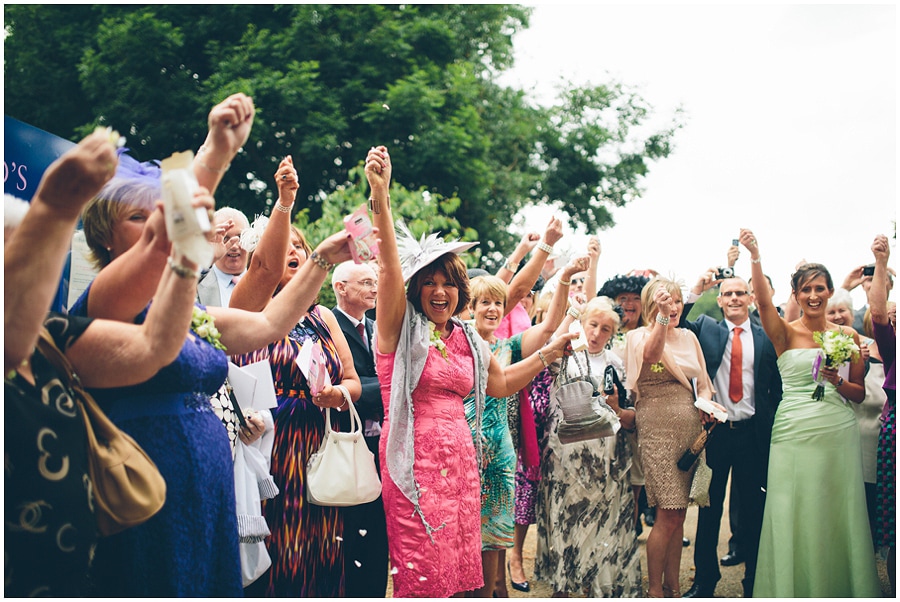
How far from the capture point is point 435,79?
14.5 meters

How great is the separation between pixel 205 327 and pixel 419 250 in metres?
1.56

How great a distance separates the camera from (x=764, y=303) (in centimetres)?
504

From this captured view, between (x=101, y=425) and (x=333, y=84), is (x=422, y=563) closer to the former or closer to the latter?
(x=101, y=425)

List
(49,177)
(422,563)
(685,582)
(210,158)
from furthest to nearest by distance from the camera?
(685,582)
(422,563)
(210,158)
(49,177)

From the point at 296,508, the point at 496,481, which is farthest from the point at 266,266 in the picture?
the point at 496,481

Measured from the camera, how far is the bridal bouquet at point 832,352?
487 cm

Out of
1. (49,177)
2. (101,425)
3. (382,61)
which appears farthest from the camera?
(382,61)

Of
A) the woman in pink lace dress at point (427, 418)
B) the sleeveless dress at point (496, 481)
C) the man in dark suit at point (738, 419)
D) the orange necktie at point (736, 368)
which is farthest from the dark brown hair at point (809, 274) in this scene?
the woman in pink lace dress at point (427, 418)

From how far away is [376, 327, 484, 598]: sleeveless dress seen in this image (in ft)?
11.7

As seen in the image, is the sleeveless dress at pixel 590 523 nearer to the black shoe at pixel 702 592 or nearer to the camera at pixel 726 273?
the black shoe at pixel 702 592

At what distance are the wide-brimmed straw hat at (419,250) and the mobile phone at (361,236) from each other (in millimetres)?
1030

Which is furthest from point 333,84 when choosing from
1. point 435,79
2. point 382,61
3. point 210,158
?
point 210,158

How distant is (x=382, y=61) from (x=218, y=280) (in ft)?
36.2

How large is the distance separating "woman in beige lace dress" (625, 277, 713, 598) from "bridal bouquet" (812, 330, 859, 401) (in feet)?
2.35
